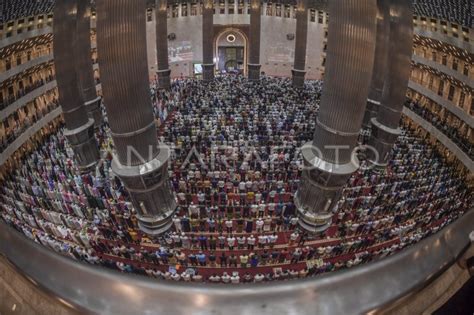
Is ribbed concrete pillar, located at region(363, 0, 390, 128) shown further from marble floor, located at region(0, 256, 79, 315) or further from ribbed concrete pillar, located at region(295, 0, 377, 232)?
marble floor, located at region(0, 256, 79, 315)

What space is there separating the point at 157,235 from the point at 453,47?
23.2 metres

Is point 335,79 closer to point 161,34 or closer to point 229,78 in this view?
point 161,34

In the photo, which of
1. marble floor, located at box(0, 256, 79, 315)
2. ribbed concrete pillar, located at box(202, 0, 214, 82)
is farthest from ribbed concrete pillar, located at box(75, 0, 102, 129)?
marble floor, located at box(0, 256, 79, 315)

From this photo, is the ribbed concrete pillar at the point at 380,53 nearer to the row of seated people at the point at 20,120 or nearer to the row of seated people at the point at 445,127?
the row of seated people at the point at 445,127

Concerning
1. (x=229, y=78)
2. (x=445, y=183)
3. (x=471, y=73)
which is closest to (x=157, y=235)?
(x=445, y=183)

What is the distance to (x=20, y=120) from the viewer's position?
85.0 ft

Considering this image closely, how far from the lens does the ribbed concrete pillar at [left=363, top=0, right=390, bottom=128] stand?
2220 centimetres

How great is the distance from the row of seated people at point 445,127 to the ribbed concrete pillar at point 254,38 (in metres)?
16.5

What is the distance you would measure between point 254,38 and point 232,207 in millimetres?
27343

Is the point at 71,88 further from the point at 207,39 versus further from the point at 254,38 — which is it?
the point at 254,38

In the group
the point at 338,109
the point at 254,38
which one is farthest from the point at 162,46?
the point at 338,109

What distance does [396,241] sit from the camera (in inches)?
624

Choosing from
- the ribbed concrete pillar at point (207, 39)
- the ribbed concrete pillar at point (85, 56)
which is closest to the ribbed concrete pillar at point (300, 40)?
the ribbed concrete pillar at point (207, 39)

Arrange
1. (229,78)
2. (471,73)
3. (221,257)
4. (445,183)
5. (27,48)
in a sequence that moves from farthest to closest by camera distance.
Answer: (229,78), (27,48), (471,73), (445,183), (221,257)
